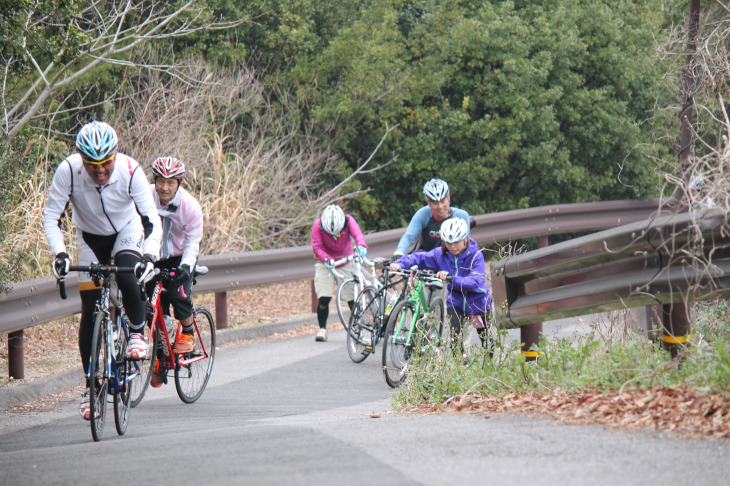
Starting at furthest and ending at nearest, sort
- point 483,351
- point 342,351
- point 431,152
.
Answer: point 431,152 < point 342,351 < point 483,351

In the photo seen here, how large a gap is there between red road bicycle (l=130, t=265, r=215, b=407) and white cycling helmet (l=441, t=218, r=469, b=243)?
2368mm

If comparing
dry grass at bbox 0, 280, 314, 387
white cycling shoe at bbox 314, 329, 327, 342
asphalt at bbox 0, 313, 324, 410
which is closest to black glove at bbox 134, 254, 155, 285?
asphalt at bbox 0, 313, 324, 410

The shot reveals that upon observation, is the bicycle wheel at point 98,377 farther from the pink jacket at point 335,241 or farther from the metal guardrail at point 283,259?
the pink jacket at point 335,241

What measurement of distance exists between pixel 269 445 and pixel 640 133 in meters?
Answer: 19.8

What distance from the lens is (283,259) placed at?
14031 millimetres

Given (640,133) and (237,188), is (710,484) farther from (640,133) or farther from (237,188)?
(640,133)

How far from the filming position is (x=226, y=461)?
16.5 feet

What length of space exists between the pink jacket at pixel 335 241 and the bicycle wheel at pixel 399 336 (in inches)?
111

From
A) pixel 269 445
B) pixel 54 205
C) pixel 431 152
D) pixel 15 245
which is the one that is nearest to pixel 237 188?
pixel 15 245

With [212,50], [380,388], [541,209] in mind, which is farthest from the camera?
[212,50]

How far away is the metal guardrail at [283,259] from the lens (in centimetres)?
929

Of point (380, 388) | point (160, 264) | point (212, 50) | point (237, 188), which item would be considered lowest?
point (380, 388)

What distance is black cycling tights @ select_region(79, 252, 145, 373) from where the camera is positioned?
7.19 m

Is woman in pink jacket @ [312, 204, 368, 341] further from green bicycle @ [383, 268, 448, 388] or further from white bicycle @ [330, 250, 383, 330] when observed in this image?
green bicycle @ [383, 268, 448, 388]
